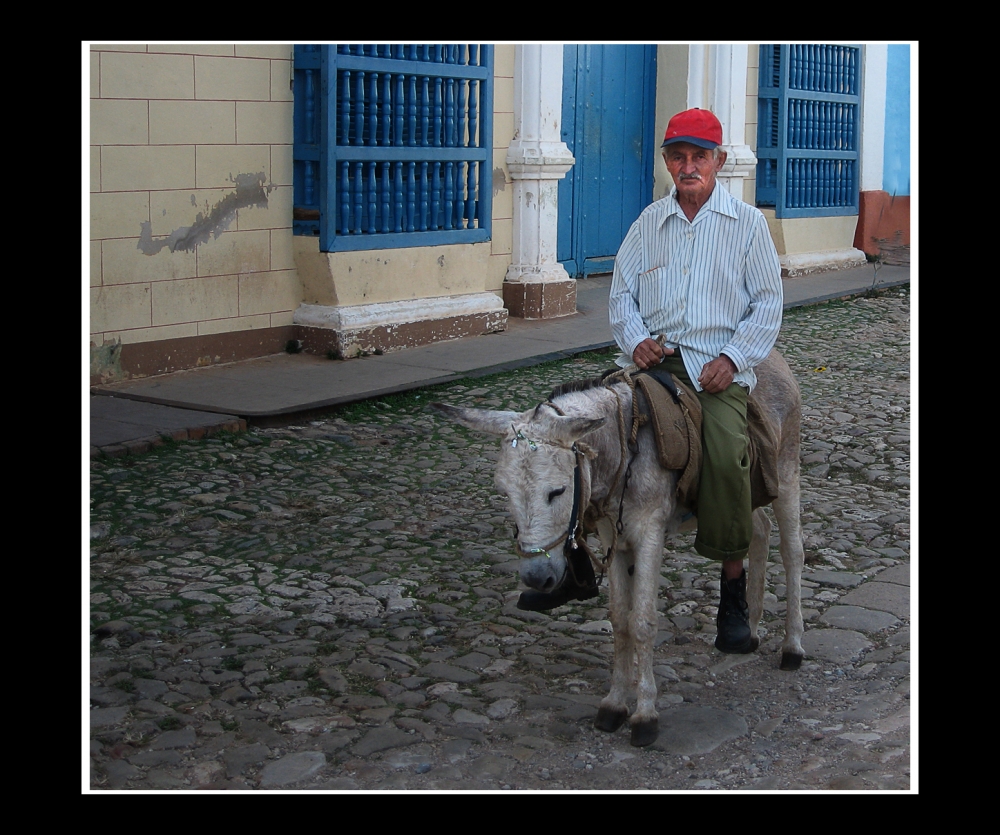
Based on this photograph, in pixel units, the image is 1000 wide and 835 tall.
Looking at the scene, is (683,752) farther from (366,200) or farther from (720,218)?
(366,200)

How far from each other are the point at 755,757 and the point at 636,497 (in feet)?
2.85

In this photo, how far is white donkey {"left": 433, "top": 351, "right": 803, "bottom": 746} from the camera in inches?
137

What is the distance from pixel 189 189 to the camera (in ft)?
28.1

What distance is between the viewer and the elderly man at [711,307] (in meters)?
4.00

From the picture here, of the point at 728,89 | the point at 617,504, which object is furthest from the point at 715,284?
the point at 728,89

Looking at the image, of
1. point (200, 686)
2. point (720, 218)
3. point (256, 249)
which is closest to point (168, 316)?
point (256, 249)

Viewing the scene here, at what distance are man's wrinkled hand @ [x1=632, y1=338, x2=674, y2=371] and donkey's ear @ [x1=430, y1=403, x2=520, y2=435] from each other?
0.67 m

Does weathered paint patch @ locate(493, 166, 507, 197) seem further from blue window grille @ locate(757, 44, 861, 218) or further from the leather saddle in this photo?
the leather saddle

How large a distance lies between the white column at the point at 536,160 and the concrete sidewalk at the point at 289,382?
1.82 ft

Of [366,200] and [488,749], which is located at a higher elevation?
[366,200]

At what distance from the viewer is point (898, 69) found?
16109mm

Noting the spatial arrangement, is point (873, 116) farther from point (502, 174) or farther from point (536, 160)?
point (502, 174)

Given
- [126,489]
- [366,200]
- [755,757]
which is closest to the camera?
[755,757]

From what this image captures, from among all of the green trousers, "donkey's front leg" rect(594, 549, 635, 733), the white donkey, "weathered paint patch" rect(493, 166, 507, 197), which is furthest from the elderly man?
"weathered paint patch" rect(493, 166, 507, 197)
